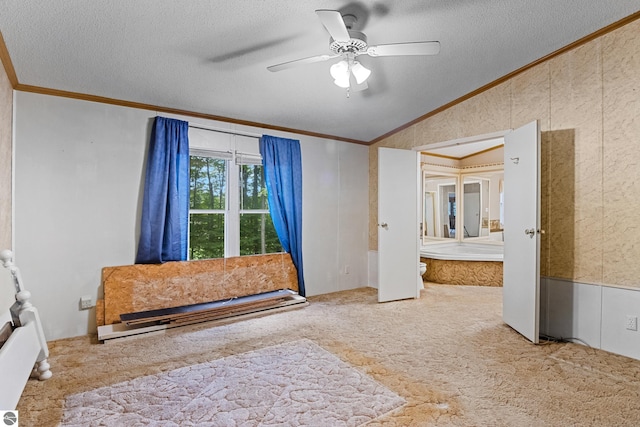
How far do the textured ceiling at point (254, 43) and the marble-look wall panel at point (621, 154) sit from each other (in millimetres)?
280

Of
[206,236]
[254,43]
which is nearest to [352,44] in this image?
[254,43]

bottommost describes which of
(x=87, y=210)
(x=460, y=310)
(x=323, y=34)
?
(x=460, y=310)

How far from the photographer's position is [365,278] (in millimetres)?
5324

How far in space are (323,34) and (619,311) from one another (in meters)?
3.22

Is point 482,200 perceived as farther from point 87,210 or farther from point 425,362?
point 87,210

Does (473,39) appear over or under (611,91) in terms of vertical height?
over

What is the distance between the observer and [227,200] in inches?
161

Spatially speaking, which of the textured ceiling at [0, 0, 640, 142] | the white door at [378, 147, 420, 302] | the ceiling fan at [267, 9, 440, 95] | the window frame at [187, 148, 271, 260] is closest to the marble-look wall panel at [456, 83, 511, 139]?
the textured ceiling at [0, 0, 640, 142]

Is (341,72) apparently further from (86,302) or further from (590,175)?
(86,302)

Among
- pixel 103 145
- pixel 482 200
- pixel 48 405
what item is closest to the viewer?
pixel 48 405

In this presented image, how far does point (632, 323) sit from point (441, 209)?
4326 millimetres

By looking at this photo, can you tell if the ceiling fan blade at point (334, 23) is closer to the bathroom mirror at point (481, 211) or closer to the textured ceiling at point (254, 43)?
the textured ceiling at point (254, 43)

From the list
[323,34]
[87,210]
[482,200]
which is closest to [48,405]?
[87,210]

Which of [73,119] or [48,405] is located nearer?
[48,405]
